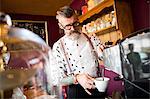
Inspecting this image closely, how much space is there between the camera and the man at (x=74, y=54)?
1409 mm

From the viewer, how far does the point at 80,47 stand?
1.49m

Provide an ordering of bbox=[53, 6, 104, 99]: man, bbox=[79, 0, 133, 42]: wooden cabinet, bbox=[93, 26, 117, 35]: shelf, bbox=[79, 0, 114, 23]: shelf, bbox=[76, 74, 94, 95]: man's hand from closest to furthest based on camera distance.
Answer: bbox=[76, 74, 94, 95]: man's hand → bbox=[53, 6, 104, 99]: man → bbox=[79, 0, 133, 42]: wooden cabinet → bbox=[79, 0, 114, 23]: shelf → bbox=[93, 26, 117, 35]: shelf

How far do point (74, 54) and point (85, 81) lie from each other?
0.76 feet

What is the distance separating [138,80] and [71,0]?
13.8ft

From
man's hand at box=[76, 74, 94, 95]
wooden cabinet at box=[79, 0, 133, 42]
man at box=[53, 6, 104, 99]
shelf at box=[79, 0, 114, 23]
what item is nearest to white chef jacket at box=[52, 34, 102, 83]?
man at box=[53, 6, 104, 99]

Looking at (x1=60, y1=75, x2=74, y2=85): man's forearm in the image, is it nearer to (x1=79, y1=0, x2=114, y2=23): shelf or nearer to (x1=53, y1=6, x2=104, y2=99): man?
(x1=53, y1=6, x2=104, y2=99): man

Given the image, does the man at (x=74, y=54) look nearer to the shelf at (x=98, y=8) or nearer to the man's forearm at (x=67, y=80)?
the man's forearm at (x=67, y=80)

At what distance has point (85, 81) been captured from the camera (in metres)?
1.30

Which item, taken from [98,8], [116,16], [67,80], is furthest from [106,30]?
[67,80]

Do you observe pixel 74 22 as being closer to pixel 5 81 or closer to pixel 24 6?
pixel 5 81

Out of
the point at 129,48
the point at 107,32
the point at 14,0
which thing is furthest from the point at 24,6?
the point at 129,48

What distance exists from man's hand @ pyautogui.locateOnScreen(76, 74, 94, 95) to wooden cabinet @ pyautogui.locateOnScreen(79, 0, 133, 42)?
1.58m

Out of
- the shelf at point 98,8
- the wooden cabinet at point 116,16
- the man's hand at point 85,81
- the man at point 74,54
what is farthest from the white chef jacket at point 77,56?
the shelf at point 98,8

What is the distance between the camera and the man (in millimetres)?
1409
